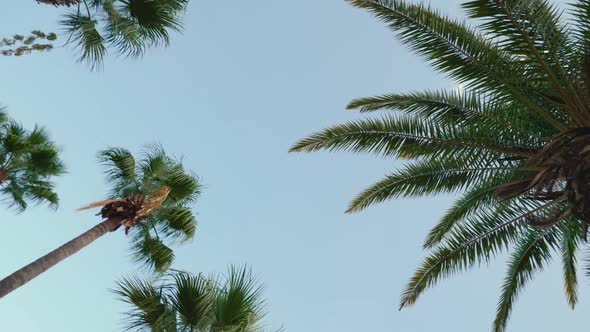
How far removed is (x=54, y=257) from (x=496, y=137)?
22.9ft

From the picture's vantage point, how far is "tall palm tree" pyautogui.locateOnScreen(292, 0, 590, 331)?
20.5 ft

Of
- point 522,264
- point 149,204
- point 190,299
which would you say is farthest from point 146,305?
point 522,264

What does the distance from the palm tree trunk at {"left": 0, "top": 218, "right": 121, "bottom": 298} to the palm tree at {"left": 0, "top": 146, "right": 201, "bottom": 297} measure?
0.02m

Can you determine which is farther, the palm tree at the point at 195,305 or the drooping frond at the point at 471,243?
the drooping frond at the point at 471,243

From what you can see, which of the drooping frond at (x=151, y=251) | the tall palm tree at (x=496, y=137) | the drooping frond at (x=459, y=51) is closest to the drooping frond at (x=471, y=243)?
the tall palm tree at (x=496, y=137)

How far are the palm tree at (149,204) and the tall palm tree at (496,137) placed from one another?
122 inches

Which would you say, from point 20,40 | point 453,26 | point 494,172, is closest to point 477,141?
point 494,172

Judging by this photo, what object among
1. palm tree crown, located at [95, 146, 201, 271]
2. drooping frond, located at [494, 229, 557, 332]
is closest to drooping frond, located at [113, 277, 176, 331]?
palm tree crown, located at [95, 146, 201, 271]

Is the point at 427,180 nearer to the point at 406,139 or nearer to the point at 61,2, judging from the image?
the point at 406,139

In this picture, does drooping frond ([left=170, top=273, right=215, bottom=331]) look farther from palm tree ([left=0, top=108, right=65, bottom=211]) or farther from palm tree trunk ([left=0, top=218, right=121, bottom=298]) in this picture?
palm tree ([left=0, top=108, right=65, bottom=211])

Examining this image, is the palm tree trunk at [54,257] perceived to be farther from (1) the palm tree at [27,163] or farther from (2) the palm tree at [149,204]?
(1) the palm tree at [27,163]

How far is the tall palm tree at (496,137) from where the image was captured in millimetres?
6242

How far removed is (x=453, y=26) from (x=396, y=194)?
3.58 meters

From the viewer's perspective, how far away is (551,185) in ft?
21.2
